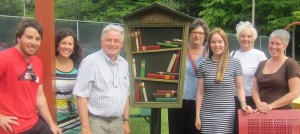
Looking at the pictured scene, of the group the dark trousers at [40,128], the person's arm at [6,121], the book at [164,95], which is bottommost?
the dark trousers at [40,128]

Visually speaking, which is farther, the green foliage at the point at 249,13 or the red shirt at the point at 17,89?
the green foliage at the point at 249,13

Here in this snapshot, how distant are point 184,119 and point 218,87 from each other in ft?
2.89

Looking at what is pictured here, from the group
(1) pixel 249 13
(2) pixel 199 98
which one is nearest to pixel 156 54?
(2) pixel 199 98

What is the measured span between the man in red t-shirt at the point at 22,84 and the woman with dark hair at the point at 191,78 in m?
1.78

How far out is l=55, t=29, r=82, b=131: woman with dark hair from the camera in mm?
4473

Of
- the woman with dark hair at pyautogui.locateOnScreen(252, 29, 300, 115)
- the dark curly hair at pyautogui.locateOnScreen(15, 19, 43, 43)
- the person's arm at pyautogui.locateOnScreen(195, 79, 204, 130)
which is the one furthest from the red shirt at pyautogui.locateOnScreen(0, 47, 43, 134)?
the woman with dark hair at pyautogui.locateOnScreen(252, 29, 300, 115)

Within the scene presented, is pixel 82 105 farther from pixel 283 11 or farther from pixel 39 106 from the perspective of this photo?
pixel 283 11

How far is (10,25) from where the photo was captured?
1031 centimetres

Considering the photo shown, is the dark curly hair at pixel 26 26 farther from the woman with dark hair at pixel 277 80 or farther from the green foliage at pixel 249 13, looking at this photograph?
the green foliage at pixel 249 13

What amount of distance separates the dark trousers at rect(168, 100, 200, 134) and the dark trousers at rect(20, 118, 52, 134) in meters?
1.78

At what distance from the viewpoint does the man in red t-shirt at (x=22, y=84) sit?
3381 mm

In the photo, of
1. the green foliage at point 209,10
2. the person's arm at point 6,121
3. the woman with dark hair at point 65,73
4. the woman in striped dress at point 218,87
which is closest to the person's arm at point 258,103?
the woman in striped dress at point 218,87

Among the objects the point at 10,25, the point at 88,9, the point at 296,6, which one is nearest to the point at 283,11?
the point at 296,6

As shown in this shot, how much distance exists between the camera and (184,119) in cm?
509
